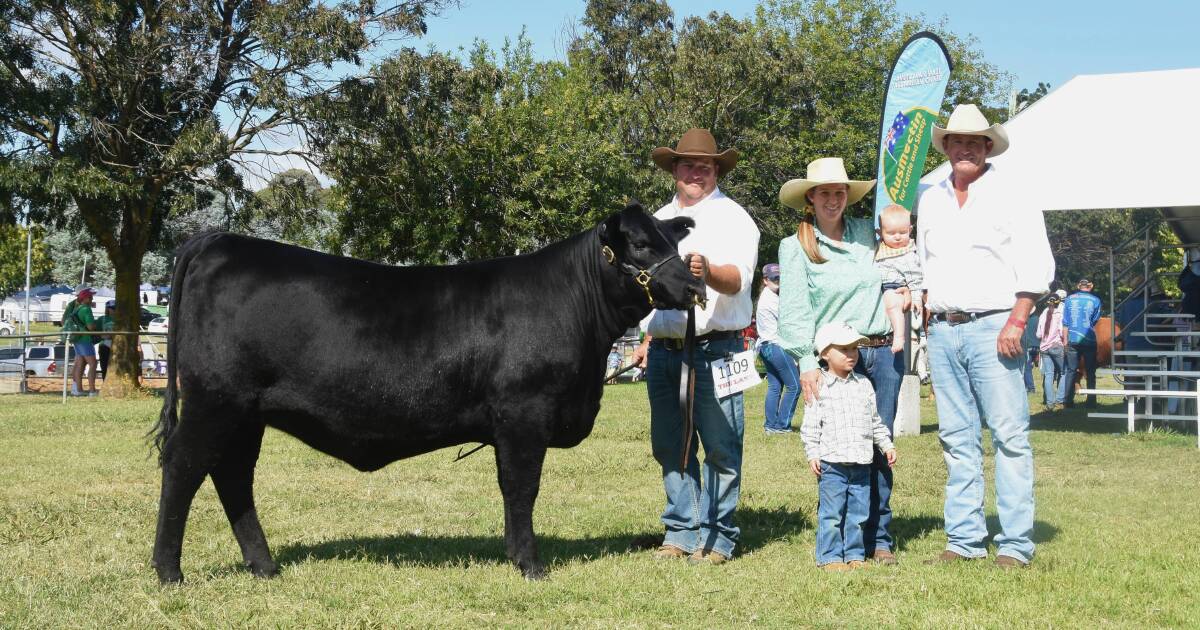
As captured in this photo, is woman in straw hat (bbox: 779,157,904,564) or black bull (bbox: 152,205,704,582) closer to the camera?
black bull (bbox: 152,205,704,582)

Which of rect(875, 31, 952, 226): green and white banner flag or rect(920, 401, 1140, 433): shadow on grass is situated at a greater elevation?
rect(875, 31, 952, 226): green and white banner flag

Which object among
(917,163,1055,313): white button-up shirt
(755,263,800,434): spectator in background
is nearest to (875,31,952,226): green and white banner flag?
(755,263,800,434): spectator in background

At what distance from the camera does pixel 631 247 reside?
18.0 ft

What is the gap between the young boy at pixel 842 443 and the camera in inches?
222

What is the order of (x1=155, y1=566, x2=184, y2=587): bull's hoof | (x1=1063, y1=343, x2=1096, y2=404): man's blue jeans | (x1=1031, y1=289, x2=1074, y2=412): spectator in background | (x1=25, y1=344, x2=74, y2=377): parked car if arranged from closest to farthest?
(x1=155, y1=566, x2=184, y2=587): bull's hoof, (x1=1063, y1=343, x2=1096, y2=404): man's blue jeans, (x1=1031, y1=289, x2=1074, y2=412): spectator in background, (x1=25, y1=344, x2=74, y2=377): parked car

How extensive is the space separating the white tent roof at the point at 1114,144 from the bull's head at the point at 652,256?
671 centimetres

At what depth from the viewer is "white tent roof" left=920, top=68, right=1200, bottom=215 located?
39.4 feet

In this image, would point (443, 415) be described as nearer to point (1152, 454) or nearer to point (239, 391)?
point (239, 391)

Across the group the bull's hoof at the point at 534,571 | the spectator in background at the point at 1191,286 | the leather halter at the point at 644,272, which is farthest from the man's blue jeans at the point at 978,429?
the spectator in background at the point at 1191,286

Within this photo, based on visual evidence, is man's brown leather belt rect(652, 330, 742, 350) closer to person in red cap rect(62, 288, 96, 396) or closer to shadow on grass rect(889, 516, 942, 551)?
shadow on grass rect(889, 516, 942, 551)

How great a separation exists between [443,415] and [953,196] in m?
2.99

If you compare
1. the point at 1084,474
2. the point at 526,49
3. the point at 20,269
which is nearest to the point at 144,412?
the point at 1084,474

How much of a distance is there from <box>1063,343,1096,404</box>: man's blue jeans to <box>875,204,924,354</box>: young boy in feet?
38.6

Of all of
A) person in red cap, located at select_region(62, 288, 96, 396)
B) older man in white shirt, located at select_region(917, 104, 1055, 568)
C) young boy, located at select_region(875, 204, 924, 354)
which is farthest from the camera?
person in red cap, located at select_region(62, 288, 96, 396)
